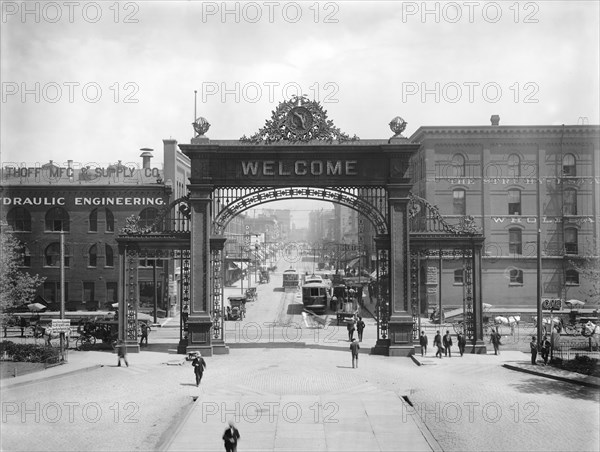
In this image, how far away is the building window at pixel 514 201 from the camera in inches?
1944

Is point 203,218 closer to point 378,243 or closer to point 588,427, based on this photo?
point 378,243

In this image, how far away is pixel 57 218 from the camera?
49781mm

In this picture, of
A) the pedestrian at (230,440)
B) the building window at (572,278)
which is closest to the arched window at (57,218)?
the pedestrian at (230,440)

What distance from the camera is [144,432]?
16.3m

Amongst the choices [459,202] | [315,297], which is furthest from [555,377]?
[315,297]

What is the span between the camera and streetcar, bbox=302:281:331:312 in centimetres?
5012

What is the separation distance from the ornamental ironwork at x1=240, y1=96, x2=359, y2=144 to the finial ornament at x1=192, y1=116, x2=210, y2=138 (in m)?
1.81

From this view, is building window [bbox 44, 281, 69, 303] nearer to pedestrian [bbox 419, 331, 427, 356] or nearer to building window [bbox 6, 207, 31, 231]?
building window [bbox 6, 207, 31, 231]

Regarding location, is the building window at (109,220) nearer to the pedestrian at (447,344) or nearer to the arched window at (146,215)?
the arched window at (146,215)

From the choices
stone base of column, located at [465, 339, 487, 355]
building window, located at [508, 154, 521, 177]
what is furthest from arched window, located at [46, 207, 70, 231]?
building window, located at [508, 154, 521, 177]

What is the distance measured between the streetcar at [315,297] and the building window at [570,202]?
21.4 metres

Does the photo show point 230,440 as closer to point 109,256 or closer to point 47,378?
point 47,378

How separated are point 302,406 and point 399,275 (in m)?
11.0

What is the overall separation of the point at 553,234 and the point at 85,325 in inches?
1471
